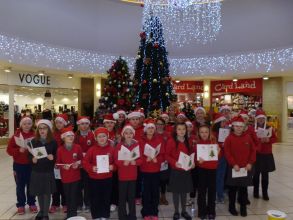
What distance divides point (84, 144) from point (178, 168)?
1.47 metres

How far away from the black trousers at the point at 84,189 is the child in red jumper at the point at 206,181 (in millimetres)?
1677

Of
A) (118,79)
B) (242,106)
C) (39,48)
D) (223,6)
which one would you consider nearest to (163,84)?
(118,79)

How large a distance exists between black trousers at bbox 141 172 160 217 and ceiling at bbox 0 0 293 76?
864cm

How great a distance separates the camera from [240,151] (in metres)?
4.31

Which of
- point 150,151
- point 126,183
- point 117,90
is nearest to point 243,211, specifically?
point 150,151

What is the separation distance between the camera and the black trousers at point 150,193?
418cm

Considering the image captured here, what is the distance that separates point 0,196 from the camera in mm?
5457

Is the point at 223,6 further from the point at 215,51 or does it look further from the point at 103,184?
the point at 103,184

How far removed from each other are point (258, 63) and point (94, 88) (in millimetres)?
7738

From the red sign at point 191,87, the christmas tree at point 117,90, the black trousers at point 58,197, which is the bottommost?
the black trousers at point 58,197

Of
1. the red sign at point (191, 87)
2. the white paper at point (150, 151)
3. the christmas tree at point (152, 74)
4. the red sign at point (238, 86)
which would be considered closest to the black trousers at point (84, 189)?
the white paper at point (150, 151)

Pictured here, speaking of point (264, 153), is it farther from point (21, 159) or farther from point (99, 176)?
point (21, 159)

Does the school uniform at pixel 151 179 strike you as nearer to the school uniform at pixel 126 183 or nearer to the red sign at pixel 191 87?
the school uniform at pixel 126 183

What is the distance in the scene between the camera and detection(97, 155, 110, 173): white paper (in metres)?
3.84
